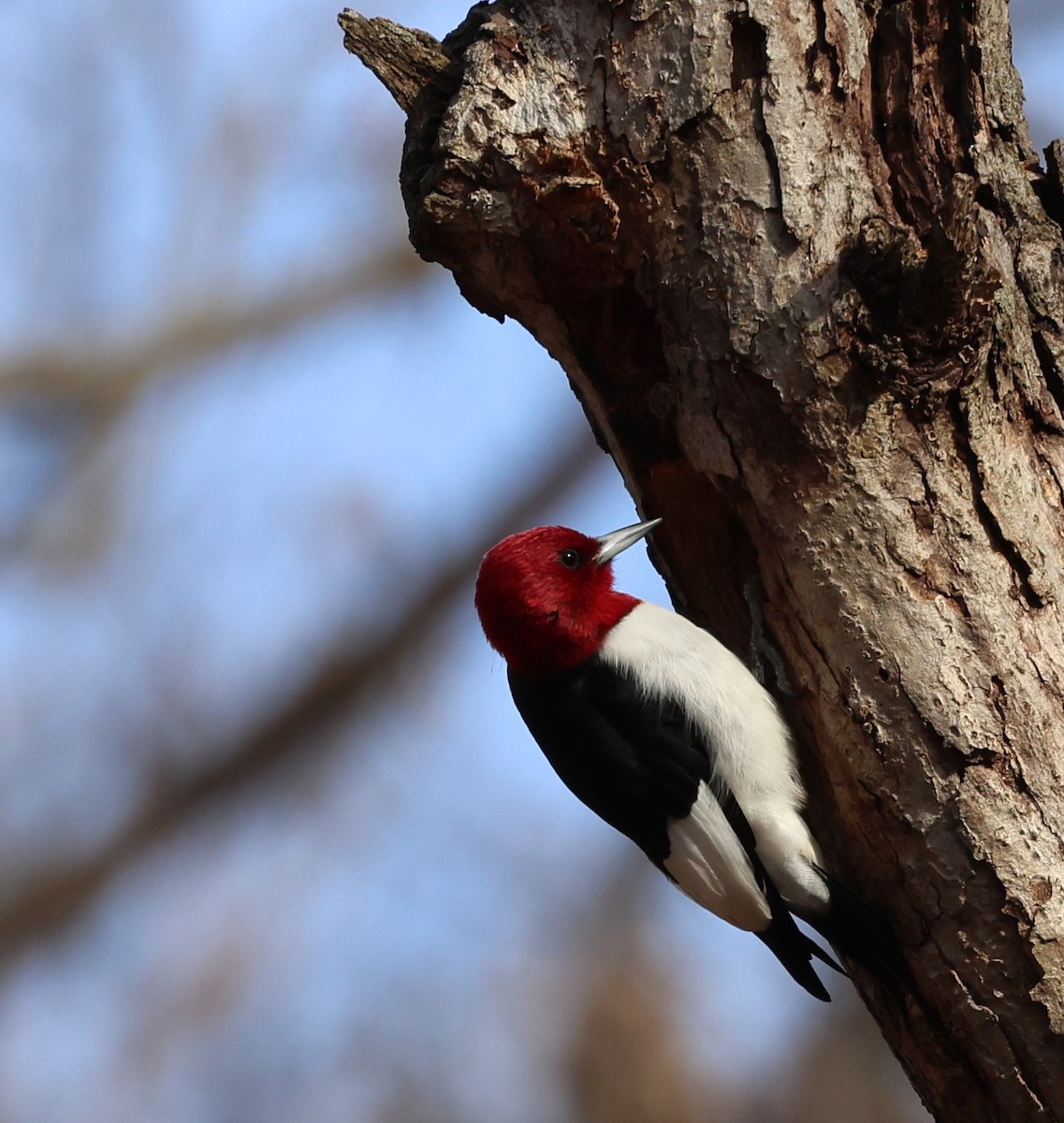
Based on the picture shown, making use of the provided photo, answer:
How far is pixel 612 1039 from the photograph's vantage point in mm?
7184

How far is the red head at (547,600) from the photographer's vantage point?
366 centimetres

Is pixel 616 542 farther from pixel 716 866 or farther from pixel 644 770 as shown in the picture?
pixel 716 866

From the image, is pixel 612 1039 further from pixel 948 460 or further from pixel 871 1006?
pixel 948 460

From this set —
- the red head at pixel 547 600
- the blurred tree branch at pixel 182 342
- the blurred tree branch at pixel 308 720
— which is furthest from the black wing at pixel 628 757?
the blurred tree branch at pixel 182 342

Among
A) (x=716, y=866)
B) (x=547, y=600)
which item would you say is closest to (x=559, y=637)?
(x=547, y=600)

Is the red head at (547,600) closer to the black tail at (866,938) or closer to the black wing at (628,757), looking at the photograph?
the black wing at (628,757)

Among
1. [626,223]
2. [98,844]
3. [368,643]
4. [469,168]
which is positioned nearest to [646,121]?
[626,223]

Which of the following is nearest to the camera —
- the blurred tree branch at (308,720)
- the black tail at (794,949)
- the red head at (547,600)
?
the black tail at (794,949)

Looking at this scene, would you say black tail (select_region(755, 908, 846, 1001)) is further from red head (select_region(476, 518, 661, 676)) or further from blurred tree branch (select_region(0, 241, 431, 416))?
blurred tree branch (select_region(0, 241, 431, 416))

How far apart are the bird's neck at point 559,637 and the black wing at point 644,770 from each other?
0.36ft

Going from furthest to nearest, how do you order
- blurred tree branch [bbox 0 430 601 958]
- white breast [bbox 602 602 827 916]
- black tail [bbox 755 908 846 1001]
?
1. blurred tree branch [bbox 0 430 601 958]
2. black tail [bbox 755 908 846 1001]
3. white breast [bbox 602 602 827 916]

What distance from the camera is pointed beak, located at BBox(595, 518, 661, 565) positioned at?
135 inches

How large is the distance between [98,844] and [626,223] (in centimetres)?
478

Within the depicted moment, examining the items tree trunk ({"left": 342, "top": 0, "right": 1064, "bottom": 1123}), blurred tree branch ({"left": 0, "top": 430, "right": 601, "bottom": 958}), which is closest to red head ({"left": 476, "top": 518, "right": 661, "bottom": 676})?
tree trunk ({"left": 342, "top": 0, "right": 1064, "bottom": 1123})
